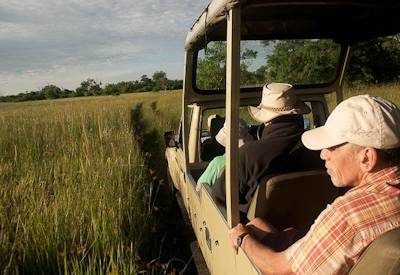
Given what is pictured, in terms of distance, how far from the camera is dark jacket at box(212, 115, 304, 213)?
2785 millimetres

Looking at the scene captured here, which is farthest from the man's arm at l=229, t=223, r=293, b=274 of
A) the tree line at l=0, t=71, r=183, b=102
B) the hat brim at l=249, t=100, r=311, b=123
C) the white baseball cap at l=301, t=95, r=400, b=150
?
the tree line at l=0, t=71, r=183, b=102

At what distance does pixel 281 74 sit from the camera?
448 centimetres

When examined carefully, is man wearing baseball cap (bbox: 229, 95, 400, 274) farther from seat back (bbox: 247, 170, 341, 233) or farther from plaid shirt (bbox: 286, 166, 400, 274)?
seat back (bbox: 247, 170, 341, 233)

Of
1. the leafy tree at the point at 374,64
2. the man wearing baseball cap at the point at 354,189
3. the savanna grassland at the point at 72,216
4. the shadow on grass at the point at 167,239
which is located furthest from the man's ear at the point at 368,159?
the leafy tree at the point at 374,64

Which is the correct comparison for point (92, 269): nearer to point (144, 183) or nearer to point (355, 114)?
point (355, 114)

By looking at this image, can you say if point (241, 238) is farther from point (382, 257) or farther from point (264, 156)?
point (382, 257)

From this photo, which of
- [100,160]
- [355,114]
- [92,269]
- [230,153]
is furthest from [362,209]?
[100,160]

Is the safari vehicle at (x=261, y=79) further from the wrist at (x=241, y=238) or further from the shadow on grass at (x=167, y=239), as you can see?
the shadow on grass at (x=167, y=239)

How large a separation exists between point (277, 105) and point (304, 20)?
1.03m

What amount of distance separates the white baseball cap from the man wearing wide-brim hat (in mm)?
835

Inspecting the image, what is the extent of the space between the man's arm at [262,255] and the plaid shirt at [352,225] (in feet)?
0.53

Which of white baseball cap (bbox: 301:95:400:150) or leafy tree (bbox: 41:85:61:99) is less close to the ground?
white baseball cap (bbox: 301:95:400:150)

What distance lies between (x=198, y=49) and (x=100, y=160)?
82.0 inches

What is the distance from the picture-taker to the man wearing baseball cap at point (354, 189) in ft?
5.60
